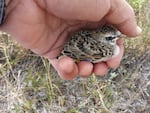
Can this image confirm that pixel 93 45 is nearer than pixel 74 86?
Yes

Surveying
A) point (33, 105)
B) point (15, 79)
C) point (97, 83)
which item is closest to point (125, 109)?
point (97, 83)

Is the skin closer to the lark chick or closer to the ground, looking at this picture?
the lark chick

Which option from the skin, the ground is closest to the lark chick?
the skin

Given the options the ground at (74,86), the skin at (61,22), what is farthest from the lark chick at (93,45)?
the ground at (74,86)

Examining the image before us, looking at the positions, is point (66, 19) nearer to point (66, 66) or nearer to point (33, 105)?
point (66, 66)

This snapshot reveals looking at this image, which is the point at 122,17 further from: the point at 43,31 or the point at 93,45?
the point at 43,31

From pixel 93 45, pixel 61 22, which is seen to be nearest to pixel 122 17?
pixel 93 45
